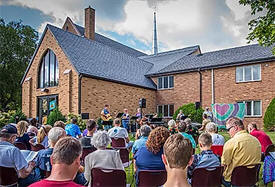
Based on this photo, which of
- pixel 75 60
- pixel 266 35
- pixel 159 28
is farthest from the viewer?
pixel 159 28

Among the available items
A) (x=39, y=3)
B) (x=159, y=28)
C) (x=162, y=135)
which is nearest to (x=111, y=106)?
(x=39, y=3)

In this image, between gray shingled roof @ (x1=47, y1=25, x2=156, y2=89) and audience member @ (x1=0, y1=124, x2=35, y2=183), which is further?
gray shingled roof @ (x1=47, y1=25, x2=156, y2=89)

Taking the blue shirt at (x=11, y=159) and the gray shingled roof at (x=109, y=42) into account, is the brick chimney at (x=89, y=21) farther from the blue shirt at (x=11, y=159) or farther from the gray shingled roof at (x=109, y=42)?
the blue shirt at (x=11, y=159)

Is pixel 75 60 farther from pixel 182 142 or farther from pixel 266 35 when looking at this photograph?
pixel 182 142

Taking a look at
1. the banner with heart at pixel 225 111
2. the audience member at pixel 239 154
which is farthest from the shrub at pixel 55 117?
the audience member at pixel 239 154

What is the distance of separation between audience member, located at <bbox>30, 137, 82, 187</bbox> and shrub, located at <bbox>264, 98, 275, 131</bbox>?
1665cm

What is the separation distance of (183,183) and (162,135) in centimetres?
200

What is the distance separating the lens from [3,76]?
2823 cm

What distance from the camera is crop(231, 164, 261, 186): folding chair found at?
377 centimetres

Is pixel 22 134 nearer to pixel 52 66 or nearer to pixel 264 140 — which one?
pixel 264 140

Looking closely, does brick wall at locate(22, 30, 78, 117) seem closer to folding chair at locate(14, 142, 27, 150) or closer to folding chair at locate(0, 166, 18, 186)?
folding chair at locate(14, 142, 27, 150)

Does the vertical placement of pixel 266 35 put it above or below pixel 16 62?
below

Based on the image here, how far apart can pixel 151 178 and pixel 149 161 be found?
0.43 metres

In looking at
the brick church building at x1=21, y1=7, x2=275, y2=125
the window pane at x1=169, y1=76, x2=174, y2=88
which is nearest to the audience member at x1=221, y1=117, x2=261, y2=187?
the brick church building at x1=21, y1=7, x2=275, y2=125
